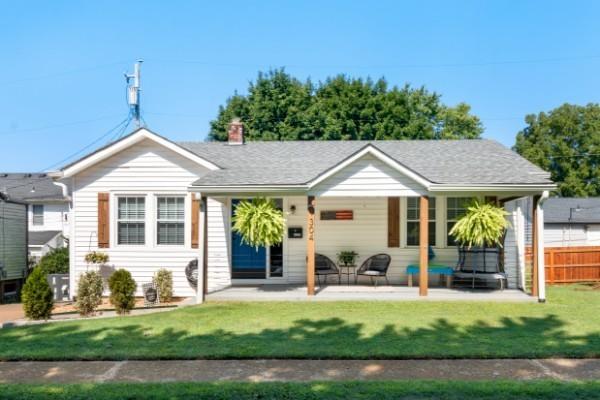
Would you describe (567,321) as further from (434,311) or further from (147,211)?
(147,211)

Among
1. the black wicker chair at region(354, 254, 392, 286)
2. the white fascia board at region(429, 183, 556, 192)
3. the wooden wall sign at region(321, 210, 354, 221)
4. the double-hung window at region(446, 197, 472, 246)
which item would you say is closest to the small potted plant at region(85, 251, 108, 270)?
the wooden wall sign at region(321, 210, 354, 221)

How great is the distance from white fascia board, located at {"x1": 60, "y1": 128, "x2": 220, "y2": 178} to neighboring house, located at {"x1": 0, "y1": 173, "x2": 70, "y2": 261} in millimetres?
12252

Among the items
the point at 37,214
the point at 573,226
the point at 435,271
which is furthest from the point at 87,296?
the point at 573,226

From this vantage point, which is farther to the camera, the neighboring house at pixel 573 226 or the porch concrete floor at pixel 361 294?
the neighboring house at pixel 573 226

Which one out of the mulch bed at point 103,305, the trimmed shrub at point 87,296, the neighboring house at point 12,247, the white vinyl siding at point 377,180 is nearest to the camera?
the trimmed shrub at point 87,296

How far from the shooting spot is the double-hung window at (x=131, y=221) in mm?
12984

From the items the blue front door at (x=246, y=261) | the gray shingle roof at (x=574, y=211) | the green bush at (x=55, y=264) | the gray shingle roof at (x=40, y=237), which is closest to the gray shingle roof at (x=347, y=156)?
the blue front door at (x=246, y=261)

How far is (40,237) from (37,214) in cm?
243

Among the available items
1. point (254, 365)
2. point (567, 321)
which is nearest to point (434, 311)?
point (567, 321)

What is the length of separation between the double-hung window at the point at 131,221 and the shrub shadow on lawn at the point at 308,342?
14.7ft

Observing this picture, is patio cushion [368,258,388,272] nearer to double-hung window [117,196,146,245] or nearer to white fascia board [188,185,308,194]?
white fascia board [188,185,308,194]

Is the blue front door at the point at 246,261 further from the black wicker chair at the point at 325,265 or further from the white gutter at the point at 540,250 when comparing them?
the white gutter at the point at 540,250

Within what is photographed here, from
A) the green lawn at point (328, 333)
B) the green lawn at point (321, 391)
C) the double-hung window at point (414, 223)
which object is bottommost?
the green lawn at point (328, 333)

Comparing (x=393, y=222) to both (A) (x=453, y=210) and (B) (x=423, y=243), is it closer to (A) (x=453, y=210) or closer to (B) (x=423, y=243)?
(A) (x=453, y=210)
